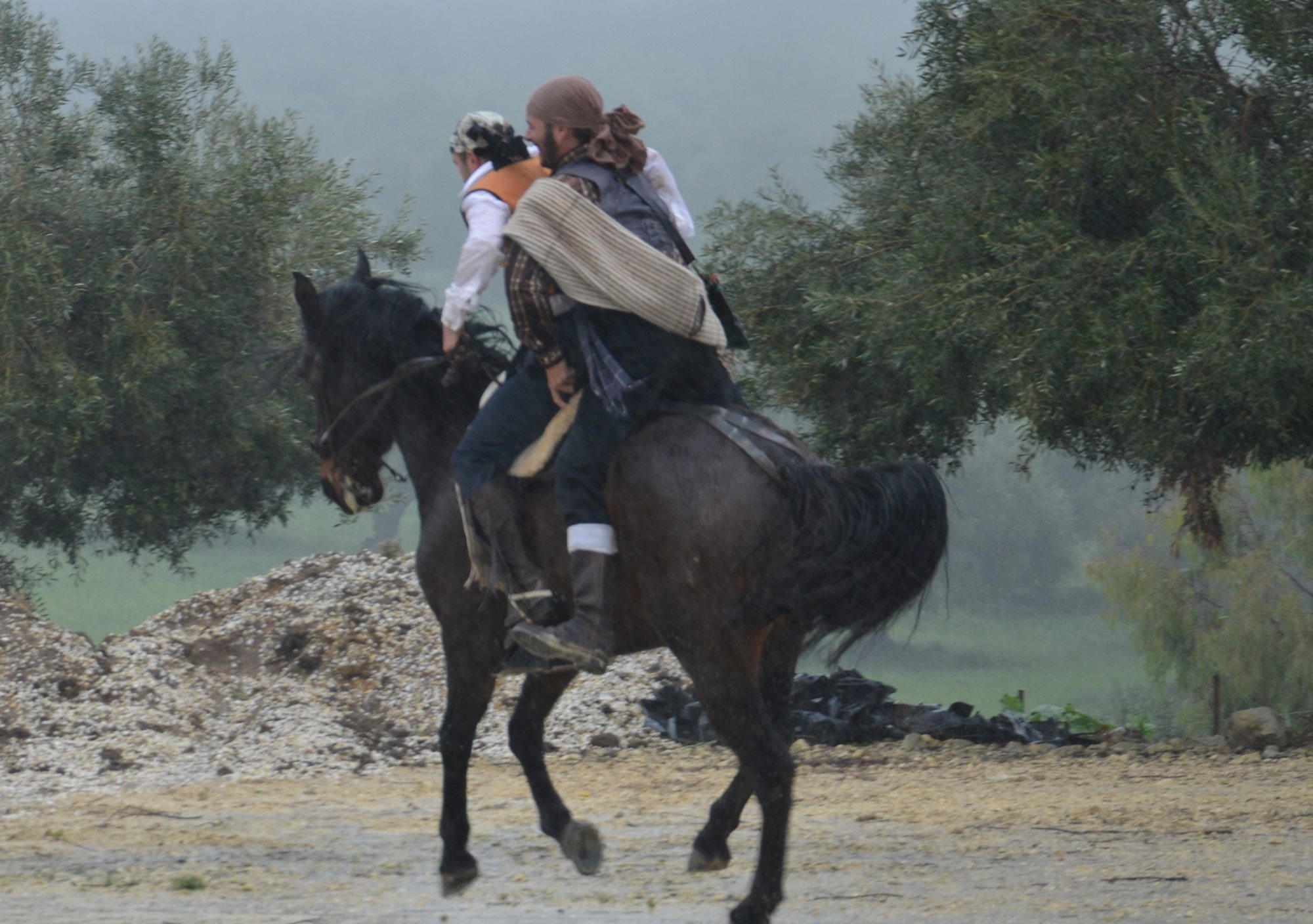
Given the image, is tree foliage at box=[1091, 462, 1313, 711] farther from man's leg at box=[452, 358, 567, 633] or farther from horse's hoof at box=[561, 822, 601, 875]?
man's leg at box=[452, 358, 567, 633]

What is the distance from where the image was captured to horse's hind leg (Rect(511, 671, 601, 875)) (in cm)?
571

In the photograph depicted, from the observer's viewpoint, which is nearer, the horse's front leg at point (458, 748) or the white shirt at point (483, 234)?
the white shirt at point (483, 234)

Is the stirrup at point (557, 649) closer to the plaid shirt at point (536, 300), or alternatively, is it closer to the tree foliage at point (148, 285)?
the plaid shirt at point (536, 300)

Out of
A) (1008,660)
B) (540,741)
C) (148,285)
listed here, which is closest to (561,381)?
(540,741)

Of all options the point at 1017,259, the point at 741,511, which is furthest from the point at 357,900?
the point at 1017,259

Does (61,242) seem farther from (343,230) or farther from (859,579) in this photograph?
(859,579)

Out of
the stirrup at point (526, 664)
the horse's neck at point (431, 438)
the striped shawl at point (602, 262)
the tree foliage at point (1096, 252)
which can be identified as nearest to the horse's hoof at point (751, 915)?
the stirrup at point (526, 664)

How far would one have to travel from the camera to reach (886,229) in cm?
1148

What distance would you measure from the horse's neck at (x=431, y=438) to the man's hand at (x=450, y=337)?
35cm

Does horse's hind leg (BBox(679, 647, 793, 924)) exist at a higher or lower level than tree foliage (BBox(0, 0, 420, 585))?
lower

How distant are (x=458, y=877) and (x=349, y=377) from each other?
210cm

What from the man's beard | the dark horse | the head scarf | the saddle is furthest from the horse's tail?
the head scarf

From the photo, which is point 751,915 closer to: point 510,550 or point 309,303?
point 510,550

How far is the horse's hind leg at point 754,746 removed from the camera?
4672 mm
